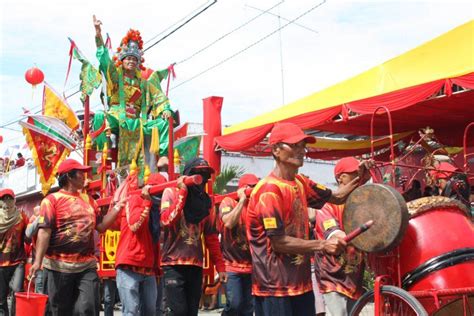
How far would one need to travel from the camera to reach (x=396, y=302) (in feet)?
14.7

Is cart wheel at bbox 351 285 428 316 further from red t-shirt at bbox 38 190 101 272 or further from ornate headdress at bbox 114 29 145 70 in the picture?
ornate headdress at bbox 114 29 145 70

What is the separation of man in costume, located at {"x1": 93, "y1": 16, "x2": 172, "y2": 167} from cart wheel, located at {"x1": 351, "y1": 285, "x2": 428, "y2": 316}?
4.25m

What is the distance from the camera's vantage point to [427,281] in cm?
441

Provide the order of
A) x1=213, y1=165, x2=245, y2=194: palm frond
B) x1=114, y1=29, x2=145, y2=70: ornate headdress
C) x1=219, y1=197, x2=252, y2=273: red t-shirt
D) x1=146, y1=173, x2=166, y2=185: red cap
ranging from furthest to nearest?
x1=213, y1=165, x2=245, y2=194: palm frond, x1=114, y1=29, x2=145, y2=70: ornate headdress, x1=219, y1=197, x2=252, y2=273: red t-shirt, x1=146, y1=173, x2=166, y2=185: red cap

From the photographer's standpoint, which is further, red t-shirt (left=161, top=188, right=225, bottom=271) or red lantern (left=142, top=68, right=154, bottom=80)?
red lantern (left=142, top=68, right=154, bottom=80)

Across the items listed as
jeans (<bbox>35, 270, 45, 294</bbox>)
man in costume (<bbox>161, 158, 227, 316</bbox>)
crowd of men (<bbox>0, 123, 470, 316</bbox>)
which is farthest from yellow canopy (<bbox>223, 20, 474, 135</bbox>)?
jeans (<bbox>35, 270, 45, 294</bbox>)

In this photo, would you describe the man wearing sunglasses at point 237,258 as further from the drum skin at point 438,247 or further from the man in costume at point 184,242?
the drum skin at point 438,247

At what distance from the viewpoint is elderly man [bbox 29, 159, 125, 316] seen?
240 inches

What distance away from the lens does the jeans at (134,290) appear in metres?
6.49

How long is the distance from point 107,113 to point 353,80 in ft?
11.9

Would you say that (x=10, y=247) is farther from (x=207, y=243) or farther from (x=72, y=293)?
(x=207, y=243)

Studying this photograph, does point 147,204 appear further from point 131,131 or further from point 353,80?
point 353,80

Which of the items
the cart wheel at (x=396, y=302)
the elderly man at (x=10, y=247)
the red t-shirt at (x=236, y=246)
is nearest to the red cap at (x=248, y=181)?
the red t-shirt at (x=236, y=246)

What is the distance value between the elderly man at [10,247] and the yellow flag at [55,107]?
1258mm
